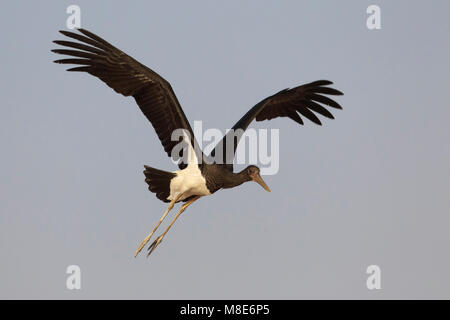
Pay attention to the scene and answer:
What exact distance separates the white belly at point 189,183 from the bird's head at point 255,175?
Result: 93 cm

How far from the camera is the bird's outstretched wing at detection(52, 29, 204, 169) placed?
15.3 m

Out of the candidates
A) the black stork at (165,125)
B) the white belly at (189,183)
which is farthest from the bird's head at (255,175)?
the white belly at (189,183)

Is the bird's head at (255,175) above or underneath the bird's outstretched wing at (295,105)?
underneath

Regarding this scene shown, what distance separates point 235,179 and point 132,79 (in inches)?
112

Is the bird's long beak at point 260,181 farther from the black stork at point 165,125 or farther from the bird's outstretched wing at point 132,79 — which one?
the bird's outstretched wing at point 132,79

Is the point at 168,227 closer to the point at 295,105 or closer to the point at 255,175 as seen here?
the point at 255,175

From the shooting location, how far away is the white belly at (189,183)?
16109mm

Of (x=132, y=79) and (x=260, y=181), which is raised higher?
(x=132, y=79)

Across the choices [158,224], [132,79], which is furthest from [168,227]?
[132,79]

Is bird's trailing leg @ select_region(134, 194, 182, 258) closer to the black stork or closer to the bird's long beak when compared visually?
the black stork

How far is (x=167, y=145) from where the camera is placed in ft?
52.9

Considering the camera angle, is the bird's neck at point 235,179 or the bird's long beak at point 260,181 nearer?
the bird's neck at point 235,179

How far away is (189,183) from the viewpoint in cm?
1614

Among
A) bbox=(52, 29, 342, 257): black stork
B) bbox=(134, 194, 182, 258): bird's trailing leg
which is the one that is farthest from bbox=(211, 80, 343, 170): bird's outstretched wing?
bbox=(134, 194, 182, 258): bird's trailing leg
